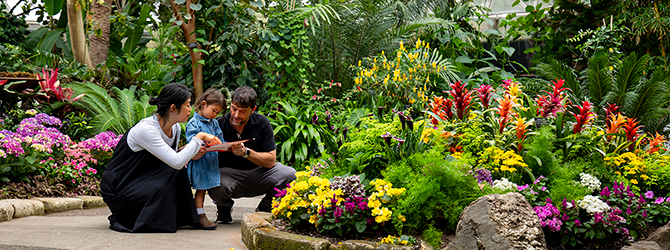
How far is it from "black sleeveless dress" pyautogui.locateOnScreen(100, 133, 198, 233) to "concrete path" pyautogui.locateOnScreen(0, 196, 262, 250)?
0.35 feet

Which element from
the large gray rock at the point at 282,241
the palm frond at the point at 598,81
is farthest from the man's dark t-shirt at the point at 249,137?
the palm frond at the point at 598,81

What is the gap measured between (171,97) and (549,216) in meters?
2.80

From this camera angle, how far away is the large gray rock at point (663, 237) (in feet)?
10.4

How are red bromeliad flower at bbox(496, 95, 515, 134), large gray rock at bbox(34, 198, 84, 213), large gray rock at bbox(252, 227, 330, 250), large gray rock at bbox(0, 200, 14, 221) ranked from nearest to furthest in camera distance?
large gray rock at bbox(252, 227, 330, 250) → red bromeliad flower at bbox(496, 95, 515, 134) → large gray rock at bbox(0, 200, 14, 221) → large gray rock at bbox(34, 198, 84, 213)

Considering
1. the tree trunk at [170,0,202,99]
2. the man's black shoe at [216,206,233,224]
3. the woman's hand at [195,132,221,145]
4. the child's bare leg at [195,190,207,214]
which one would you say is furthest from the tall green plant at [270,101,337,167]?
the woman's hand at [195,132,221,145]

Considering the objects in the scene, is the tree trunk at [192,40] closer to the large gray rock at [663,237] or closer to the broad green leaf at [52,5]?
the broad green leaf at [52,5]

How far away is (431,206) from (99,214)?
3414 mm

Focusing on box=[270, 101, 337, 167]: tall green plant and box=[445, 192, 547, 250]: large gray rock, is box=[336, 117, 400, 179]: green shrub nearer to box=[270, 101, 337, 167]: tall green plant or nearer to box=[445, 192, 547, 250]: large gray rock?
box=[445, 192, 547, 250]: large gray rock

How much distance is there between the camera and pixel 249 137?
419cm

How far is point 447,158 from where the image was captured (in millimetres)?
3541

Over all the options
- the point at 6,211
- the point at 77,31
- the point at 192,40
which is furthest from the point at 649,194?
the point at 77,31

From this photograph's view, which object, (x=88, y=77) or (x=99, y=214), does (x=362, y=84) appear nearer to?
(x=99, y=214)

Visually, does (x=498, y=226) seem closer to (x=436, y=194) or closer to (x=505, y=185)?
(x=436, y=194)

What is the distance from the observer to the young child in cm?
386
